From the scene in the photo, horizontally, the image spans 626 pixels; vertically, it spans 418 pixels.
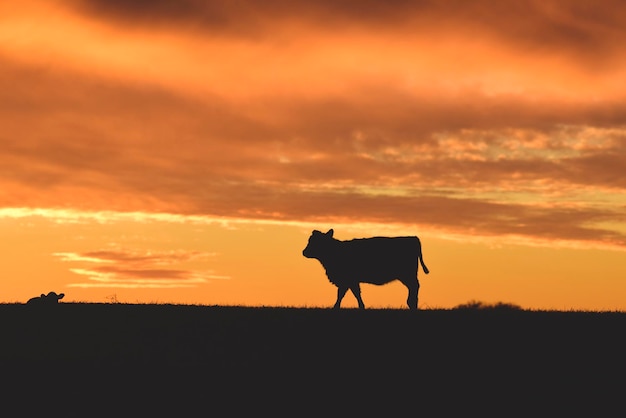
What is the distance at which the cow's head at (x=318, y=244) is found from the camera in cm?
3031

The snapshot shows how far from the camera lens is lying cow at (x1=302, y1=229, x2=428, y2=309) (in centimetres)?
2897

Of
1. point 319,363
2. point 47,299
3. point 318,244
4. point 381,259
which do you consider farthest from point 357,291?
point 319,363

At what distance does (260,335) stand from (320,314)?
398cm

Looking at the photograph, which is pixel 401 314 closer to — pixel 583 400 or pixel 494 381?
pixel 494 381

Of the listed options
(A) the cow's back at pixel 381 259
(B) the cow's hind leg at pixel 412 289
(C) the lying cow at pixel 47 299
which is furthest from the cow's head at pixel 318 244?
(C) the lying cow at pixel 47 299

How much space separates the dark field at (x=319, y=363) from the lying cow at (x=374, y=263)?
5164 millimetres

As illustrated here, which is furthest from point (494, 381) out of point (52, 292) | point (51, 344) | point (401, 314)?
point (52, 292)

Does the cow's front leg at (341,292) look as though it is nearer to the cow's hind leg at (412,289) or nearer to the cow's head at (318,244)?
the cow's head at (318,244)

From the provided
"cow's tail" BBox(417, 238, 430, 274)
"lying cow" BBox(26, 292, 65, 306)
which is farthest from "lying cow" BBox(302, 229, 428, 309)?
"lying cow" BBox(26, 292, 65, 306)

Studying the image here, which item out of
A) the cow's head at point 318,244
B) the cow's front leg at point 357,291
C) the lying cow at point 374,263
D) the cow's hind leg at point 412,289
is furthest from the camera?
the cow's head at point 318,244

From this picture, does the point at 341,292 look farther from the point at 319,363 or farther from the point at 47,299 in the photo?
the point at 319,363

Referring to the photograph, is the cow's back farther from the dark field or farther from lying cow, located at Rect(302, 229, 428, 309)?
the dark field

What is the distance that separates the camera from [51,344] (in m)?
19.5

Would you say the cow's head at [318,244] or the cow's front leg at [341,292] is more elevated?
the cow's head at [318,244]
